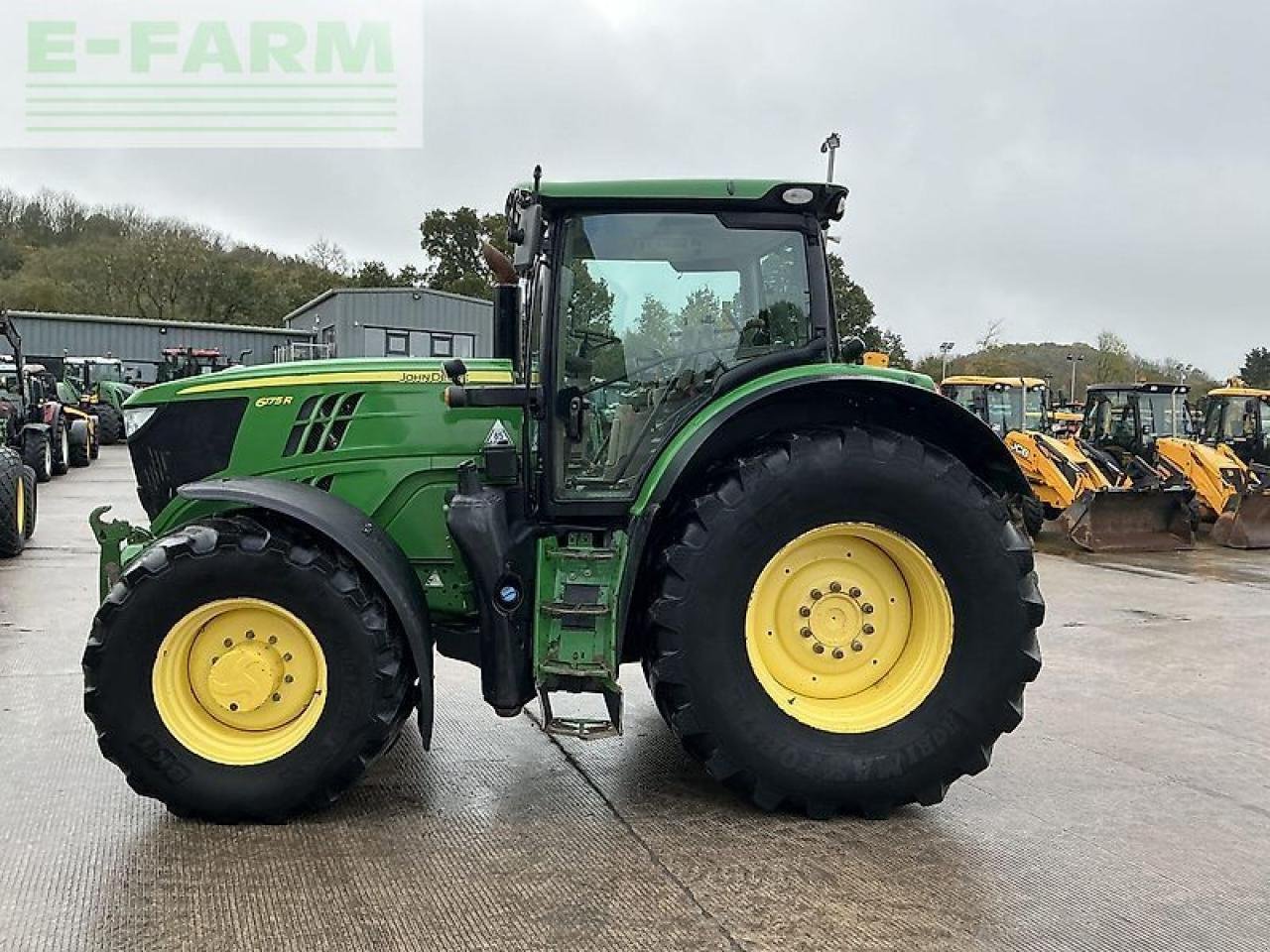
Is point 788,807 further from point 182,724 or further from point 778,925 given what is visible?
Answer: point 182,724

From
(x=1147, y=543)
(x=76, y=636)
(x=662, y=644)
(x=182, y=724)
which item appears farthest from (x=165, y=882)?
(x=1147, y=543)

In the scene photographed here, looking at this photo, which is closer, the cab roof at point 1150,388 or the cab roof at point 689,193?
the cab roof at point 689,193

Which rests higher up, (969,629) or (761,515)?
(761,515)

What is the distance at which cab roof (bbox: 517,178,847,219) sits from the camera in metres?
3.68

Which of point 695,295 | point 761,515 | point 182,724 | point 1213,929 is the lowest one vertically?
point 1213,929

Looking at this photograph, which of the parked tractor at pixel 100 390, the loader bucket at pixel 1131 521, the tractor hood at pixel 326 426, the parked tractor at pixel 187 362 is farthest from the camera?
the parked tractor at pixel 187 362

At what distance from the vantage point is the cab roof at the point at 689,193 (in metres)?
3.68

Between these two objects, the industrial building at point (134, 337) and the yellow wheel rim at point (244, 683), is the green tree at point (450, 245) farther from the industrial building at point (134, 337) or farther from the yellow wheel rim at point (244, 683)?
the yellow wheel rim at point (244, 683)

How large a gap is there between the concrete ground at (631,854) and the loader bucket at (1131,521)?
7.30 meters

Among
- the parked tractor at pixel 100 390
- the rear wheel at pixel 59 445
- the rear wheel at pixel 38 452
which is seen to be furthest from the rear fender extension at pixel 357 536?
the parked tractor at pixel 100 390

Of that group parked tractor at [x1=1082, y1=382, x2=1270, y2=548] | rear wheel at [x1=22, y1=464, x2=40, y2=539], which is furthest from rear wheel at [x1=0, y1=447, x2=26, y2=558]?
parked tractor at [x1=1082, y1=382, x2=1270, y2=548]

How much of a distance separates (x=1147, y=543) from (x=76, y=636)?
35.7ft

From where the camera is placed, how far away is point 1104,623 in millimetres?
7777

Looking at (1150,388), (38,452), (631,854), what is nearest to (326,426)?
(631,854)
